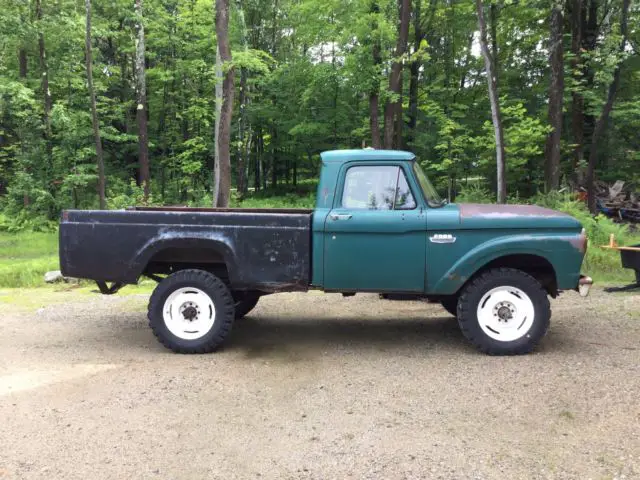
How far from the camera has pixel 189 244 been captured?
5.34 meters

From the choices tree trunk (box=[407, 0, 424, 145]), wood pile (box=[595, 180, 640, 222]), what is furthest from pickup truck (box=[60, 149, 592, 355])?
tree trunk (box=[407, 0, 424, 145])

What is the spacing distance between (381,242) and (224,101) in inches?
386

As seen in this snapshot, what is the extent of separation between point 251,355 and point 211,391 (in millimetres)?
1014

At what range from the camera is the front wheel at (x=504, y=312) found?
16.7 feet

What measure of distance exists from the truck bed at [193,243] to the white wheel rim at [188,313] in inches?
15.2

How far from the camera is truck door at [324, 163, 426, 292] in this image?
16.9ft

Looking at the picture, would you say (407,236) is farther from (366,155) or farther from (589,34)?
(589,34)

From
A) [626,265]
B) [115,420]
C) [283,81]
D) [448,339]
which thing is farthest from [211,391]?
[283,81]

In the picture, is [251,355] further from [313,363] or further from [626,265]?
[626,265]

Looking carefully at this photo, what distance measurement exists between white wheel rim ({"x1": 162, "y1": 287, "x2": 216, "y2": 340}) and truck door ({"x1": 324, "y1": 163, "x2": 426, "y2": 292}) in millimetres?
1317

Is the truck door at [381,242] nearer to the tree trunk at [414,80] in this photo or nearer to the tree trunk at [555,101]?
the tree trunk at [555,101]

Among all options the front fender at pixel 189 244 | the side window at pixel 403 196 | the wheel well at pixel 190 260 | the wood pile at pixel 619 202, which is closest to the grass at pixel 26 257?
the wheel well at pixel 190 260

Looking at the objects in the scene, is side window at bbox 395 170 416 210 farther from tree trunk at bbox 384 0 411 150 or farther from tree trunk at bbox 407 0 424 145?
tree trunk at bbox 407 0 424 145

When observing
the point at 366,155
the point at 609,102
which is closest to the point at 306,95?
the point at 609,102
